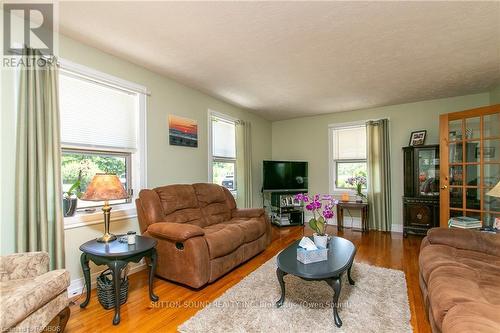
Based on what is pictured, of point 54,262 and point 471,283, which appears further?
point 54,262

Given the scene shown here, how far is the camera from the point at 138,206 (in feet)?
9.02

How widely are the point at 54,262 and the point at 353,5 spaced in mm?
3213

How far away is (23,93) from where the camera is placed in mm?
1942

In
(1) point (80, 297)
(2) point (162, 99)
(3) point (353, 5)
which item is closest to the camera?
(3) point (353, 5)

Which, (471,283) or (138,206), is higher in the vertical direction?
(138,206)

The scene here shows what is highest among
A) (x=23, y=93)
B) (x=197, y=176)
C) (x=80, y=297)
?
(x=23, y=93)

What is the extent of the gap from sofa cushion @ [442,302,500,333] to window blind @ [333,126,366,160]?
12.9 ft

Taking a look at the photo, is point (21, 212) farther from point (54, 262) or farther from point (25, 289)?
point (25, 289)

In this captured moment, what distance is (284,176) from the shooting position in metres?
5.17

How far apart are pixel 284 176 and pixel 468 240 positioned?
10.8ft

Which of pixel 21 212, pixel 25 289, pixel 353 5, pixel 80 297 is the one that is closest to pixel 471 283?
pixel 353 5

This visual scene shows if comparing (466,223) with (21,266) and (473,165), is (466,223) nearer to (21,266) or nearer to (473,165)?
(473,165)

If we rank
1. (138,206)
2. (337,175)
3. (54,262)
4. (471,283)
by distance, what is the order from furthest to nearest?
1. (337,175)
2. (138,206)
3. (54,262)
4. (471,283)

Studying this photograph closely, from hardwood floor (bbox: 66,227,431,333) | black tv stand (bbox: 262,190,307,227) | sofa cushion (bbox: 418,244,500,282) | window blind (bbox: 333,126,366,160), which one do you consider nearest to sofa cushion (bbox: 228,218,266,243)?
hardwood floor (bbox: 66,227,431,333)
